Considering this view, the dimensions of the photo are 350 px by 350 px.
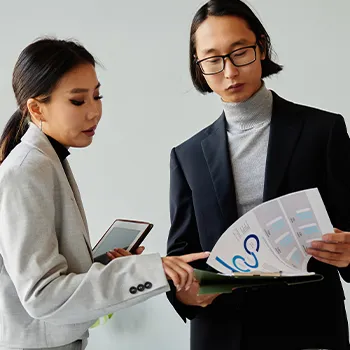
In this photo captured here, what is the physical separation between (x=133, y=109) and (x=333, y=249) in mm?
1644

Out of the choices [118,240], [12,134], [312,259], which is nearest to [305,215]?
[312,259]

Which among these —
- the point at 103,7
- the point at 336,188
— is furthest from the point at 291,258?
the point at 103,7

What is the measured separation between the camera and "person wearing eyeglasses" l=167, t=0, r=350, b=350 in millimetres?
1406

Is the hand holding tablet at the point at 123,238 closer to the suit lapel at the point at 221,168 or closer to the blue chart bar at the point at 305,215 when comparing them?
the suit lapel at the point at 221,168

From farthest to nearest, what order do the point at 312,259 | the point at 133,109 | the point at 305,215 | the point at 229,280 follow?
the point at 133,109 → the point at 312,259 → the point at 305,215 → the point at 229,280

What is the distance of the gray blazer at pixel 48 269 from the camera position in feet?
3.75

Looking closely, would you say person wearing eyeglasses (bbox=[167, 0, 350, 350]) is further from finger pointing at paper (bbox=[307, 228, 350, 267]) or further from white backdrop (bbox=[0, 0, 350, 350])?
white backdrop (bbox=[0, 0, 350, 350])

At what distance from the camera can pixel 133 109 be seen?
281 cm

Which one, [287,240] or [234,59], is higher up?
[234,59]

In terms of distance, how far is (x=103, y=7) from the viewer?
2.81 m

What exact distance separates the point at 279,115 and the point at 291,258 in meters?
0.36

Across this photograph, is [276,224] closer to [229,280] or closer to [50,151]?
[229,280]

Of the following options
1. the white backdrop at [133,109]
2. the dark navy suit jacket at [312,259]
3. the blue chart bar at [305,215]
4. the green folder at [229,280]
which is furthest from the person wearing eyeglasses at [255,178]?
the white backdrop at [133,109]

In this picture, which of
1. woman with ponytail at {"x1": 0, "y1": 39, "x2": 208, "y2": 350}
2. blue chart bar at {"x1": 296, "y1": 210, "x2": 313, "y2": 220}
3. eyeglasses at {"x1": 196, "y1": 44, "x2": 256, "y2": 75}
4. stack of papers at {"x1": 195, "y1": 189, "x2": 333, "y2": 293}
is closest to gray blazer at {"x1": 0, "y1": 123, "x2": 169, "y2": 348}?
woman with ponytail at {"x1": 0, "y1": 39, "x2": 208, "y2": 350}
